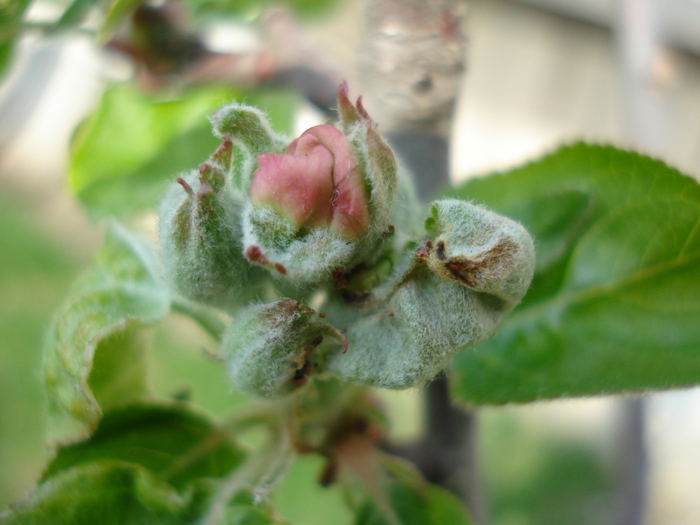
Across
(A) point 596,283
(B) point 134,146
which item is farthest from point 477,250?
(B) point 134,146

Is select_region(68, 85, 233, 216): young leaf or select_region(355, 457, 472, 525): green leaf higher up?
select_region(68, 85, 233, 216): young leaf

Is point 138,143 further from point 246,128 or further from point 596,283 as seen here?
point 596,283

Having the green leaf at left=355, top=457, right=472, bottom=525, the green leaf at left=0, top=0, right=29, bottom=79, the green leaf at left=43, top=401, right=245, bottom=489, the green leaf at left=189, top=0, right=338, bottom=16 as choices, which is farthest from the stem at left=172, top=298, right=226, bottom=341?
the green leaf at left=189, top=0, right=338, bottom=16

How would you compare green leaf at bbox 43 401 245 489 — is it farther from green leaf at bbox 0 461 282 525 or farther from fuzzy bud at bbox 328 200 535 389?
fuzzy bud at bbox 328 200 535 389

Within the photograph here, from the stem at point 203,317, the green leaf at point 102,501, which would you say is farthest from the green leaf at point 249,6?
the green leaf at point 102,501

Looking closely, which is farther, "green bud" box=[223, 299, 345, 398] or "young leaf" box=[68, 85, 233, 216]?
"young leaf" box=[68, 85, 233, 216]

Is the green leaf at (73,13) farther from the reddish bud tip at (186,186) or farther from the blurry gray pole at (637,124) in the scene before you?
the blurry gray pole at (637,124)

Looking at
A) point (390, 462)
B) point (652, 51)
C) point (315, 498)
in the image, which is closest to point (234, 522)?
point (390, 462)

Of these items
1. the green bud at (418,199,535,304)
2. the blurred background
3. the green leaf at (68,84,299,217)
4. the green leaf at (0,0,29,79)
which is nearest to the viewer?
the green bud at (418,199,535,304)
